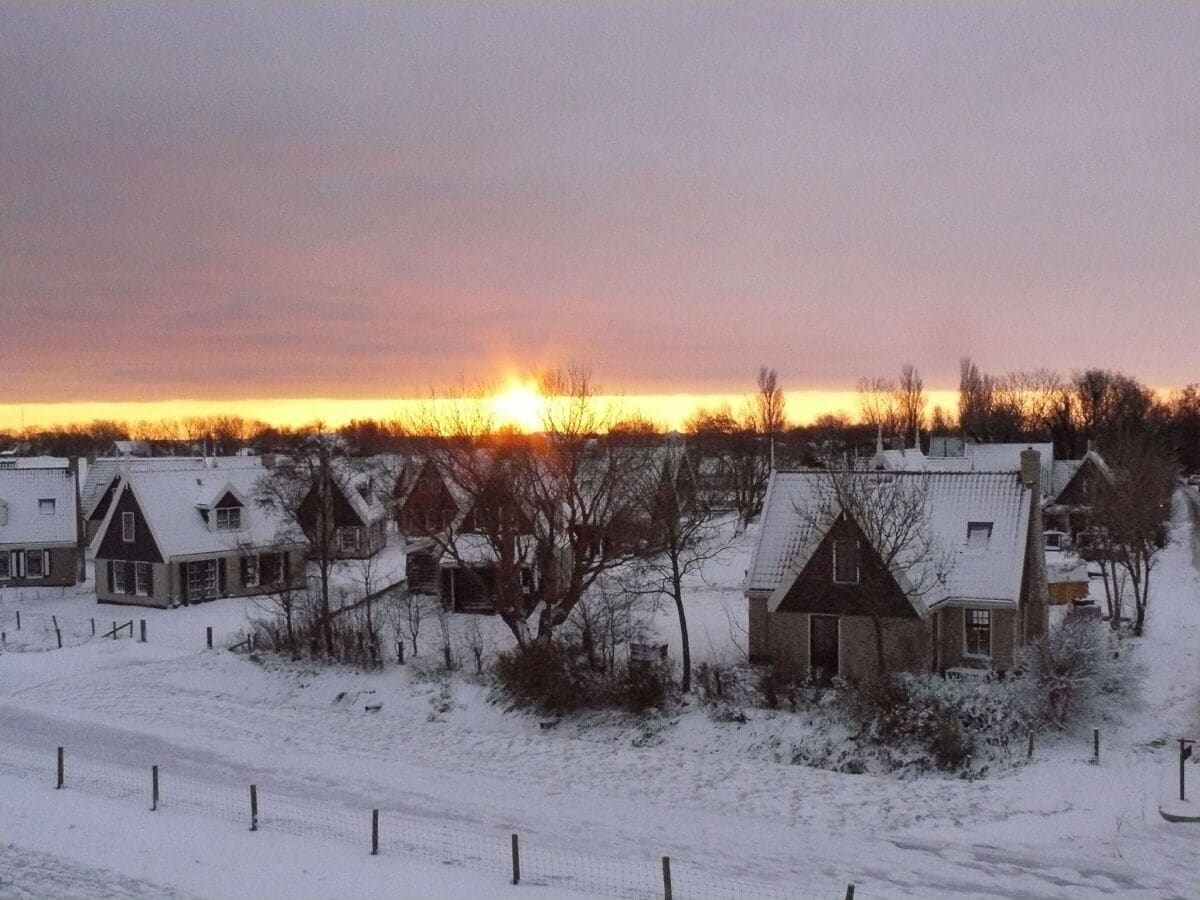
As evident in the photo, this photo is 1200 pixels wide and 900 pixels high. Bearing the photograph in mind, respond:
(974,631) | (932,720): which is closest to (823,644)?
(974,631)

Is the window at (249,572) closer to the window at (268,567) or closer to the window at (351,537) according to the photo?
the window at (268,567)

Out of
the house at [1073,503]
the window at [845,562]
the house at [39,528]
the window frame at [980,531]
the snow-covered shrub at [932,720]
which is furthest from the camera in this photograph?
the house at [1073,503]

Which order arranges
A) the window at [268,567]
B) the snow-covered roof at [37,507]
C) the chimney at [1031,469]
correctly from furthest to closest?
the snow-covered roof at [37,507]
the window at [268,567]
the chimney at [1031,469]

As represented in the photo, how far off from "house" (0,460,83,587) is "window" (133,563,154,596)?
900 cm

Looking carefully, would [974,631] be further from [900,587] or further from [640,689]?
[640,689]

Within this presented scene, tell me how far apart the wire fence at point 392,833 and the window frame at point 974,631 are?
14.4 metres

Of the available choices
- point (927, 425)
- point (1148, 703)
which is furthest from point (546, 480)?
point (927, 425)

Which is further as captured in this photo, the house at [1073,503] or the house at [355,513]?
the house at [1073,503]

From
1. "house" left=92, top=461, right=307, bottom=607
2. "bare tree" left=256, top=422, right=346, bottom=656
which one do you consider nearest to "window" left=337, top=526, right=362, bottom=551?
"bare tree" left=256, top=422, right=346, bottom=656

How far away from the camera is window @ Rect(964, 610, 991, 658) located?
29.2 metres

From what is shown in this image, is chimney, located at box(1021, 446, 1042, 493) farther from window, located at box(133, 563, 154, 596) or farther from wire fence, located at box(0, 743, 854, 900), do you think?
window, located at box(133, 563, 154, 596)

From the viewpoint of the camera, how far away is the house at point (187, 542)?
46.0 m

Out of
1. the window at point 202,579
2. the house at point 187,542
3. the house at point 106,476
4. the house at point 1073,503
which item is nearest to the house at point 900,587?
the house at point 187,542

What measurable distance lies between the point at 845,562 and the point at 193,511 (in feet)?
111
